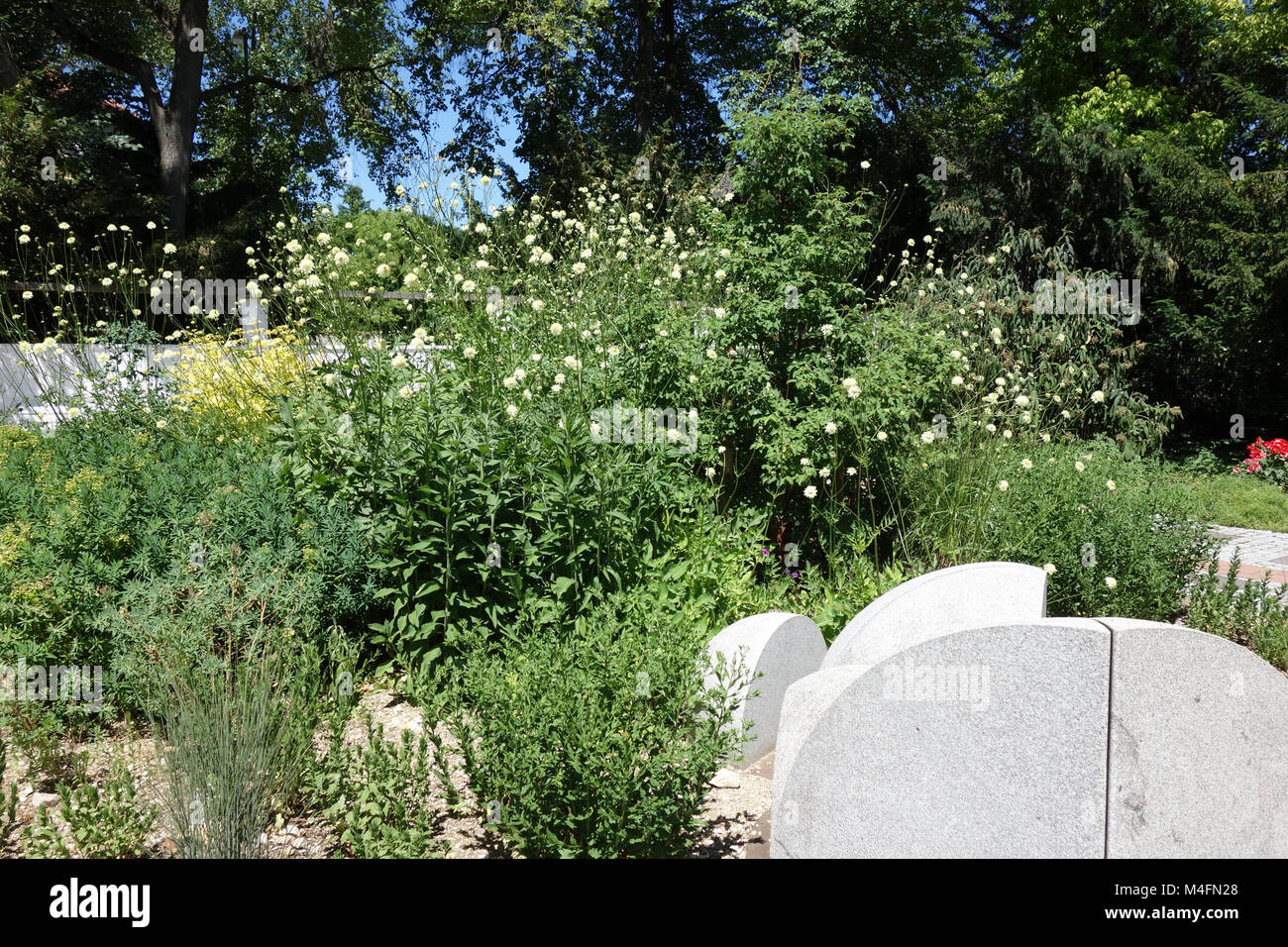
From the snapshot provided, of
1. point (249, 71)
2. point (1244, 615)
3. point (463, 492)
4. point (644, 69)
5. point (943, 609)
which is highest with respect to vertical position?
point (249, 71)

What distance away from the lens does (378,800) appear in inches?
110

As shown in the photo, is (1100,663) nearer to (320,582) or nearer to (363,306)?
(320,582)

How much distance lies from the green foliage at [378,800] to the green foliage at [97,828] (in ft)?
1.80

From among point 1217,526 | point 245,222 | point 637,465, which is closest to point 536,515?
point 637,465

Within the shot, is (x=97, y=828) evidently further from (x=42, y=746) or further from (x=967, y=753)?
(x=967, y=753)

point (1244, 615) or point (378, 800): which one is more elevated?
point (1244, 615)

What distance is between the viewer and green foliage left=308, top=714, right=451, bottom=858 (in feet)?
8.61

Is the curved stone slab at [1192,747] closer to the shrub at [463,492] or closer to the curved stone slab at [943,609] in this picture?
the curved stone slab at [943,609]

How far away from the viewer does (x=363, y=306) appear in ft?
15.2

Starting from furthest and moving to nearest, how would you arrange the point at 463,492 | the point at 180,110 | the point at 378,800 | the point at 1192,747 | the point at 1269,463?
the point at 180,110
the point at 1269,463
the point at 463,492
the point at 378,800
the point at 1192,747

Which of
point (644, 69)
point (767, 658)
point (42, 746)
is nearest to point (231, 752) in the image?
point (42, 746)

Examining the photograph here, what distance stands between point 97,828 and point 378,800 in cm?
88

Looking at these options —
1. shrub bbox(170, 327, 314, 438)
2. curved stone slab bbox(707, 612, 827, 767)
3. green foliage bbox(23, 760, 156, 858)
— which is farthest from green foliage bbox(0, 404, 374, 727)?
curved stone slab bbox(707, 612, 827, 767)

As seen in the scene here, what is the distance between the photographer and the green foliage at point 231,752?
2.62 meters
